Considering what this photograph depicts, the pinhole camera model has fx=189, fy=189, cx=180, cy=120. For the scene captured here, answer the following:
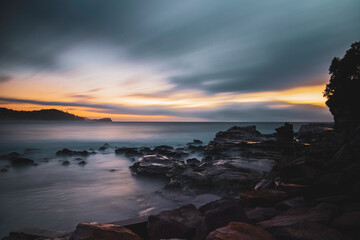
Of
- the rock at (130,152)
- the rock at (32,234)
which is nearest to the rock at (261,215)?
the rock at (32,234)

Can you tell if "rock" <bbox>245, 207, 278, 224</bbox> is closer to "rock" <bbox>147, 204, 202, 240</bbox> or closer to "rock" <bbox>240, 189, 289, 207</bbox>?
"rock" <bbox>240, 189, 289, 207</bbox>

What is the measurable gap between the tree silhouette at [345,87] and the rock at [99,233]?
25.8 meters

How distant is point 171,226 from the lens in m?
3.14

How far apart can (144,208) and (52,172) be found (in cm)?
832

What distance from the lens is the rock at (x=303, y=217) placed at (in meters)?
2.57

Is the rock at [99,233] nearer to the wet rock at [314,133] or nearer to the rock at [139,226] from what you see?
the rock at [139,226]

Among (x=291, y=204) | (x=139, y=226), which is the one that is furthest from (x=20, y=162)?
(x=291, y=204)

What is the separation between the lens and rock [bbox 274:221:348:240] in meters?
2.17

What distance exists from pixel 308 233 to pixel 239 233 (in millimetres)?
792

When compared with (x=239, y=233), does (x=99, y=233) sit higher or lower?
A: lower

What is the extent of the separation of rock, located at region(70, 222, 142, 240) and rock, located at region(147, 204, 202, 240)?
1.12 ft

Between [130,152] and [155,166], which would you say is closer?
[155,166]

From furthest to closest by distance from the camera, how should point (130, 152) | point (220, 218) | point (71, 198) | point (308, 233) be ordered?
point (130, 152) < point (71, 198) < point (220, 218) < point (308, 233)

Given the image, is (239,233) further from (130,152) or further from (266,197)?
(130,152)
